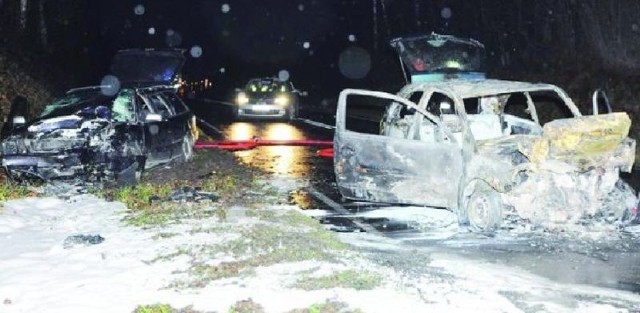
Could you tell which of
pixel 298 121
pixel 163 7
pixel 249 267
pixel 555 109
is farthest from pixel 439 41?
pixel 163 7

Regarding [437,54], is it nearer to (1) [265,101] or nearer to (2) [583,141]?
(1) [265,101]

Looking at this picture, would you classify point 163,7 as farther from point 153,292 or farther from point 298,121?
point 153,292

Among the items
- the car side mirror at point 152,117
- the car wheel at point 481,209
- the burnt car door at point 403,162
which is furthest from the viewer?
the car side mirror at point 152,117

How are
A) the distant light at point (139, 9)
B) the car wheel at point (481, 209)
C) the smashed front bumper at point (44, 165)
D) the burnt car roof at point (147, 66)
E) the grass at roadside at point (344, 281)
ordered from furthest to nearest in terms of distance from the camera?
the distant light at point (139, 9) < the burnt car roof at point (147, 66) < the smashed front bumper at point (44, 165) < the car wheel at point (481, 209) < the grass at roadside at point (344, 281)

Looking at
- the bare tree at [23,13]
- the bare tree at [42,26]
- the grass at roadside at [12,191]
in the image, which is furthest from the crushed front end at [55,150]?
the bare tree at [42,26]

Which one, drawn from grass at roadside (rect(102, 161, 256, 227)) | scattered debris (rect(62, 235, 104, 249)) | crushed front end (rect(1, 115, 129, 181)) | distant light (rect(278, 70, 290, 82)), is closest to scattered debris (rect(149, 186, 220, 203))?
grass at roadside (rect(102, 161, 256, 227))

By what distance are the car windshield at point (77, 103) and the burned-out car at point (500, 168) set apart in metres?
4.45

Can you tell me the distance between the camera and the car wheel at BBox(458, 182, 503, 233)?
752 cm

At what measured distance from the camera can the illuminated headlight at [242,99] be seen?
79.9 ft

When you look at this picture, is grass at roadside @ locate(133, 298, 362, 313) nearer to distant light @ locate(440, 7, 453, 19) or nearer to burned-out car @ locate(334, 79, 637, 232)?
burned-out car @ locate(334, 79, 637, 232)

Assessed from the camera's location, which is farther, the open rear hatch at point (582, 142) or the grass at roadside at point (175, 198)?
the grass at roadside at point (175, 198)

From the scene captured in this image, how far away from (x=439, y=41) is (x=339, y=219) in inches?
404

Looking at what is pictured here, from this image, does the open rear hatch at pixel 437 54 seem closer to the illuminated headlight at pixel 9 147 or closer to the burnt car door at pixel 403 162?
the burnt car door at pixel 403 162

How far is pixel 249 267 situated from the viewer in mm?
6215
